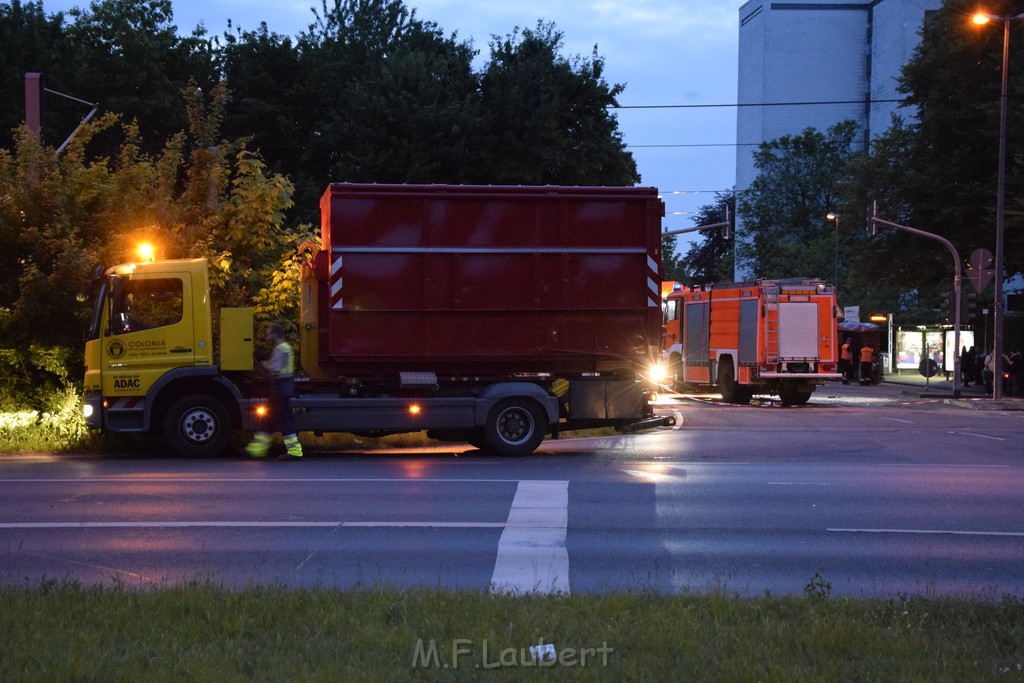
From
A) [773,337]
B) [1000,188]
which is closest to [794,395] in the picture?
[773,337]

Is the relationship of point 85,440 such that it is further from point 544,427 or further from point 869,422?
point 869,422

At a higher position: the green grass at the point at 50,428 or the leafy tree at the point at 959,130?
the leafy tree at the point at 959,130

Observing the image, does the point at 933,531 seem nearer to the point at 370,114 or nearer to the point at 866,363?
the point at 370,114

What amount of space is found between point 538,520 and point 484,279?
6.82 meters

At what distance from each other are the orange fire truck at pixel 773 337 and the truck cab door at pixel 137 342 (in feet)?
59.5

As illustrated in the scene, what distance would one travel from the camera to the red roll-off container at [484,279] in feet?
56.3

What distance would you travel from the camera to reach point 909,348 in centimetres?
5828

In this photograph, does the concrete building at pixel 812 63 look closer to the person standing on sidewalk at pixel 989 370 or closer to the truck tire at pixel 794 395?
the person standing on sidewalk at pixel 989 370

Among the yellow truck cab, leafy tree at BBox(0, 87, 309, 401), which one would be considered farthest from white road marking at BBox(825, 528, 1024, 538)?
leafy tree at BBox(0, 87, 309, 401)

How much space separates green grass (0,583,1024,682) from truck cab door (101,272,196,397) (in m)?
9.82

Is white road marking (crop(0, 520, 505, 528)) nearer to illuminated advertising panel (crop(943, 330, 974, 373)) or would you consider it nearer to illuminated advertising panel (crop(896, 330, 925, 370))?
illuminated advertising panel (crop(943, 330, 974, 373))

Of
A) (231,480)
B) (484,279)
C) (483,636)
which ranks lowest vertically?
(231,480)

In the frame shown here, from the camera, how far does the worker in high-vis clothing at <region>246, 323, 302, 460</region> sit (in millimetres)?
16281

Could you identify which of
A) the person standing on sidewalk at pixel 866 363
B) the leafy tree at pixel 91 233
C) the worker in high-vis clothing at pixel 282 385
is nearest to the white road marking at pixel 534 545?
the worker in high-vis clothing at pixel 282 385
